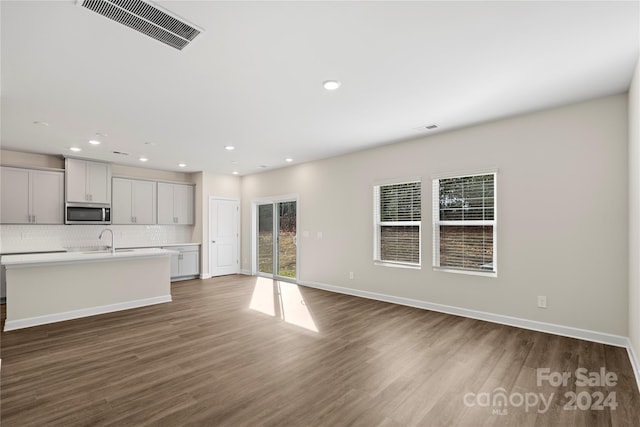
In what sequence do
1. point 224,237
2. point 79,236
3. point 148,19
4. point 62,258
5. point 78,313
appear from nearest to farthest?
1. point 148,19
2. point 62,258
3. point 78,313
4. point 79,236
5. point 224,237

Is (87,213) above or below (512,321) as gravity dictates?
above

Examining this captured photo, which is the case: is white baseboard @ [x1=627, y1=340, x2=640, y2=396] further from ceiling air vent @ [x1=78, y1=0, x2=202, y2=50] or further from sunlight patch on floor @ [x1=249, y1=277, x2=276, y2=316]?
ceiling air vent @ [x1=78, y1=0, x2=202, y2=50]

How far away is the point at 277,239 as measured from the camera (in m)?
7.68


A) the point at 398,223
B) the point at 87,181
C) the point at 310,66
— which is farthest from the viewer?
the point at 87,181

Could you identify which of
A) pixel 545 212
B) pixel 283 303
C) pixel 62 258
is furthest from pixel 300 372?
pixel 62 258

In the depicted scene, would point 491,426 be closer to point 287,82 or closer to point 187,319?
point 287,82

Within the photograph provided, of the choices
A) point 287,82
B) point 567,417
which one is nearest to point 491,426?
point 567,417

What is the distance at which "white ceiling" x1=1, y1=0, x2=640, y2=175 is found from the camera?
2064 millimetres

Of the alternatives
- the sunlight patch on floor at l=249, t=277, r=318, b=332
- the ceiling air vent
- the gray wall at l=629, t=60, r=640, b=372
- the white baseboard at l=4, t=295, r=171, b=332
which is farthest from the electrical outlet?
the white baseboard at l=4, t=295, r=171, b=332

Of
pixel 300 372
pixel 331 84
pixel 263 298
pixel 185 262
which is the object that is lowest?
pixel 263 298

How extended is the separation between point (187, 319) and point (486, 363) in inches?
147

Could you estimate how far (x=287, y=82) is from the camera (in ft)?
9.90

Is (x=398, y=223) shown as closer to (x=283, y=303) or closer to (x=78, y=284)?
(x=283, y=303)

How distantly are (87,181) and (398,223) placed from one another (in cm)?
617
